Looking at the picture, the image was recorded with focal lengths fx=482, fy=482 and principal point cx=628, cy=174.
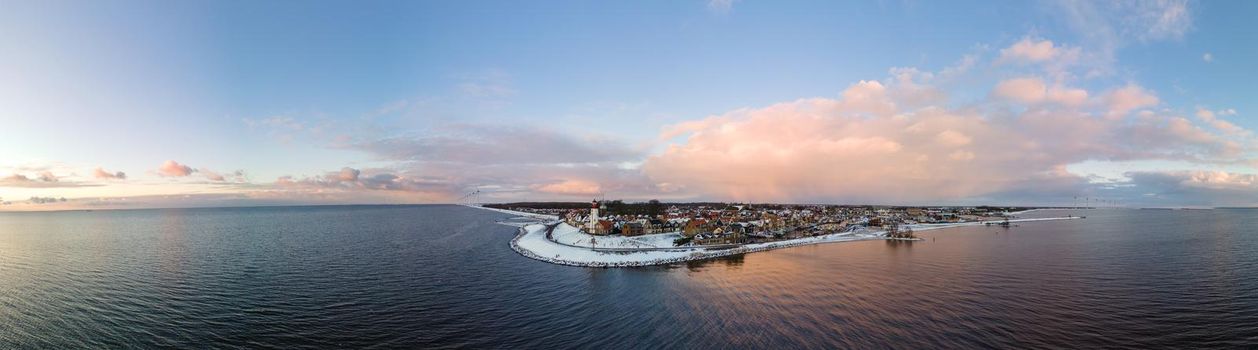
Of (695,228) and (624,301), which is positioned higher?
(695,228)

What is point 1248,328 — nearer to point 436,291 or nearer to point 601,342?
point 601,342

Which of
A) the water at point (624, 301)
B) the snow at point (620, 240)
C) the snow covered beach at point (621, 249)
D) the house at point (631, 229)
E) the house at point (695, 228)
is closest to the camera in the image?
the water at point (624, 301)

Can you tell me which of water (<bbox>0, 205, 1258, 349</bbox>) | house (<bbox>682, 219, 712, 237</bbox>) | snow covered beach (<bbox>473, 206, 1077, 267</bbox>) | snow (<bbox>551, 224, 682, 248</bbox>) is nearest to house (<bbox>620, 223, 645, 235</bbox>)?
snow (<bbox>551, 224, 682, 248</bbox>)

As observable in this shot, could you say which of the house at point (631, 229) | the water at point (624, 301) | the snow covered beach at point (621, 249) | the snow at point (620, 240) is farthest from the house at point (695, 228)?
the water at point (624, 301)

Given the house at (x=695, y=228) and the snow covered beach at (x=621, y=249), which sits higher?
the house at (x=695, y=228)

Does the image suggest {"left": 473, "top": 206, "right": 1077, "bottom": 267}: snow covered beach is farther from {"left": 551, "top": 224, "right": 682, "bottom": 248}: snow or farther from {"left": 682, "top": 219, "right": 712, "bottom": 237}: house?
{"left": 682, "top": 219, "right": 712, "bottom": 237}: house

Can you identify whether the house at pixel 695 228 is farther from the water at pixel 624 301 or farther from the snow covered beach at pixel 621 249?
the water at pixel 624 301

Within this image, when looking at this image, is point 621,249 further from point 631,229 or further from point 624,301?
point 624,301

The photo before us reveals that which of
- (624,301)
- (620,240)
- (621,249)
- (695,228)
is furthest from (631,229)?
(624,301)

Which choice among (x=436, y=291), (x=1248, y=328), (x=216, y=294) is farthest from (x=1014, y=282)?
(x=216, y=294)
